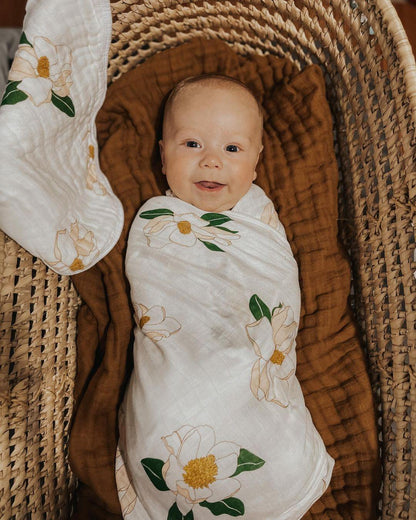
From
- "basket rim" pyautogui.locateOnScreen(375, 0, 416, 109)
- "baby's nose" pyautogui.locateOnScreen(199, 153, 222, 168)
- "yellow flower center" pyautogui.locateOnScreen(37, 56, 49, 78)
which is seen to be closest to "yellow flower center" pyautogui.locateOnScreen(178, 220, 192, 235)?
"baby's nose" pyautogui.locateOnScreen(199, 153, 222, 168)

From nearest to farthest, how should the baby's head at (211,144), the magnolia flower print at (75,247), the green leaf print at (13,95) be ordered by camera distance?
the green leaf print at (13,95)
the magnolia flower print at (75,247)
the baby's head at (211,144)

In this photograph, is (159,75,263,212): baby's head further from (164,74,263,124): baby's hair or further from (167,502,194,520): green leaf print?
(167,502,194,520): green leaf print

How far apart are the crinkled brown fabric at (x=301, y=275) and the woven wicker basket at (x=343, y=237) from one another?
4cm

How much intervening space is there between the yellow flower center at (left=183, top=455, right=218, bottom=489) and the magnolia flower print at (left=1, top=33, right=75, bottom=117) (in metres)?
0.64

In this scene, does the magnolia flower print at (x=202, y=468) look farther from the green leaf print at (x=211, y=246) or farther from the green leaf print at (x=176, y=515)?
the green leaf print at (x=211, y=246)

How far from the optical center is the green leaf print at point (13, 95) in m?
0.78

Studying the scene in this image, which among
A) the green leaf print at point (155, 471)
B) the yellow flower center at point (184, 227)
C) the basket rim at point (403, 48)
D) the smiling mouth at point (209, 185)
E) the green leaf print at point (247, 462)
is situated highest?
the basket rim at point (403, 48)

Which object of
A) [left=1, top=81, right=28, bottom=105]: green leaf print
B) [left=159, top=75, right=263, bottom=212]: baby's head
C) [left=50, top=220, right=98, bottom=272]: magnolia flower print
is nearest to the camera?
[left=1, top=81, right=28, bottom=105]: green leaf print

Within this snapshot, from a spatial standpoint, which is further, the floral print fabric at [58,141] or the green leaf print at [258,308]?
the green leaf print at [258,308]

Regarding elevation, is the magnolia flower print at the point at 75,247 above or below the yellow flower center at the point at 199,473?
above

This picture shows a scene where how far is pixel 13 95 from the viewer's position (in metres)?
0.79

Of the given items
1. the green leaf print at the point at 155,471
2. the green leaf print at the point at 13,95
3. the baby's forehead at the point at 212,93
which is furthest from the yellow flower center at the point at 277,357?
the green leaf print at the point at 13,95

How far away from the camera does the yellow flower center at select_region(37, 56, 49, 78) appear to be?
2.76 feet

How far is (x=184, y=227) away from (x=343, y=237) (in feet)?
1.35
